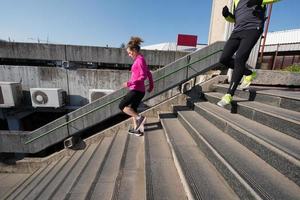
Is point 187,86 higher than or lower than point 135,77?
lower

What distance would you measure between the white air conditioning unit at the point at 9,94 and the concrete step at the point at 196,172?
5.41m

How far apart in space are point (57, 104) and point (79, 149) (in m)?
1.98

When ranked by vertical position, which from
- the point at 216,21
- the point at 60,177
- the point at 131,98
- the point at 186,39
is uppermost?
the point at 216,21

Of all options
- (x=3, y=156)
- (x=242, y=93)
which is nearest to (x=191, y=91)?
(x=242, y=93)

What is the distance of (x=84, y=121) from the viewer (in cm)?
402

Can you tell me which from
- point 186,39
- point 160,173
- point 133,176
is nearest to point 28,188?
point 133,176

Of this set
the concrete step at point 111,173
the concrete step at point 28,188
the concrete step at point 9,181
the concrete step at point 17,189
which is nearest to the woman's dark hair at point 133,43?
the concrete step at point 111,173

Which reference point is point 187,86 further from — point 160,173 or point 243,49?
point 160,173

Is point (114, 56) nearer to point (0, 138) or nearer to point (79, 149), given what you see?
point (79, 149)

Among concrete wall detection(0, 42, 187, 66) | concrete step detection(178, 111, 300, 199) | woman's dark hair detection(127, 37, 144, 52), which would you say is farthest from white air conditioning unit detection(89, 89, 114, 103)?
concrete step detection(178, 111, 300, 199)

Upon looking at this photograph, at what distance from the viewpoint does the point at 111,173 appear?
103 inches

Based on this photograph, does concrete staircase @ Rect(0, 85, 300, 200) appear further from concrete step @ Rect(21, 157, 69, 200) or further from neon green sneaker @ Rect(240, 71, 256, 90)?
neon green sneaker @ Rect(240, 71, 256, 90)

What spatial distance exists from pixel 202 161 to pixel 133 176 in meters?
1.04

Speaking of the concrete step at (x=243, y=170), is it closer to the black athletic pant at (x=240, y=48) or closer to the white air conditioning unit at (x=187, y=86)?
the black athletic pant at (x=240, y=48)
